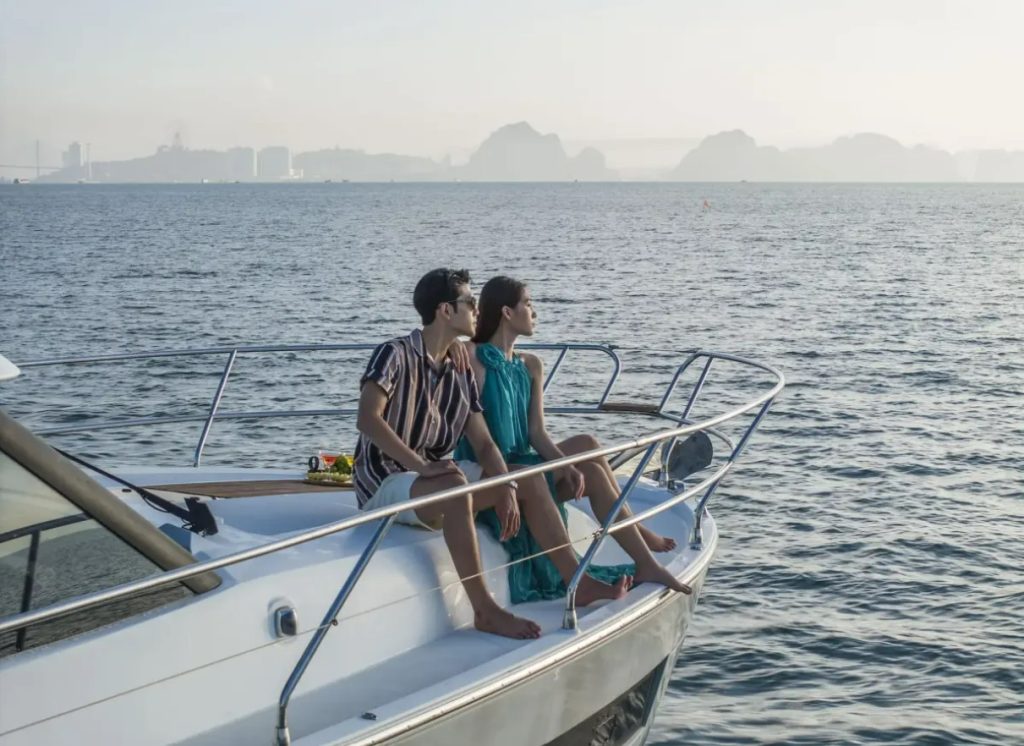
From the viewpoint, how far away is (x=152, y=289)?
3950cm

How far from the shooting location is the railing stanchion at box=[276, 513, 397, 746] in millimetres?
3875

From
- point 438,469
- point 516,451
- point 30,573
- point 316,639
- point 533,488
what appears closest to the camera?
point 30,573

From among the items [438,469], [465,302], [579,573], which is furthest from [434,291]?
[579,573]

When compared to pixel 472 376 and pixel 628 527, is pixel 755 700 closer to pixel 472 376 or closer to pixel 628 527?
pixel 628 527

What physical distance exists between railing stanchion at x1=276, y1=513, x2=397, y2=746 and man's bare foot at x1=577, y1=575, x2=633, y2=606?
1.25m

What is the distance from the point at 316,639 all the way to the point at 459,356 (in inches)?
59.2

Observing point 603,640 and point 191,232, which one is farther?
point 191,232

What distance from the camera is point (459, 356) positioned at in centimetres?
521

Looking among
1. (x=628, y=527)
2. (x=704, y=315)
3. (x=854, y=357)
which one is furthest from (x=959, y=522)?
(x=704, y=315)

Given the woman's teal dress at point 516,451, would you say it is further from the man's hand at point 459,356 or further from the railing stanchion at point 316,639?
the railing stanchion at point 316,639

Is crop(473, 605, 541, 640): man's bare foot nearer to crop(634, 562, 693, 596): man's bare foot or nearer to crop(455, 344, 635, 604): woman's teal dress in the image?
crop(455, 344, 635, 604): woman's teal dress

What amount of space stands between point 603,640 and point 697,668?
4.55 metres

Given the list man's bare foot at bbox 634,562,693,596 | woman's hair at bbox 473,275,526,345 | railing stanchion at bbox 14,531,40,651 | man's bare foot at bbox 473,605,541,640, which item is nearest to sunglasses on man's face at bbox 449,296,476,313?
woman's hair at bbox 473,275,526,345

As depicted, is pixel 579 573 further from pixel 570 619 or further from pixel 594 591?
pixel 594 591
